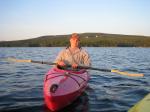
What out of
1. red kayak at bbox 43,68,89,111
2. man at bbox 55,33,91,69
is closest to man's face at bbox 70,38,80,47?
man at bbox 55,33,91,69

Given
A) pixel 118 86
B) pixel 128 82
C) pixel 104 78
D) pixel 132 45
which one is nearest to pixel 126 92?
pixel 118 86

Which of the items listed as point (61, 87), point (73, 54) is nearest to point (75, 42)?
point (73, 54)

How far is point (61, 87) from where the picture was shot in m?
8.00

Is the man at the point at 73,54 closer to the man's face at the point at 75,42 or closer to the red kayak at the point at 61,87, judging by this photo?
the man's face at the point at 75,42

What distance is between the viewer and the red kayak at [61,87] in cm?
766

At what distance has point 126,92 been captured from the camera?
35.9 ft

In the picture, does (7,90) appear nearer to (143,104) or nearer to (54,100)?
(54,100)

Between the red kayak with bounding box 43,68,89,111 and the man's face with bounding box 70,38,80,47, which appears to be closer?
the red kayak with bounding box 43,68,89,111

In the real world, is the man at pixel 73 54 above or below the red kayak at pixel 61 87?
above

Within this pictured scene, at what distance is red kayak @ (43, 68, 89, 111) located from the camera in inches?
301

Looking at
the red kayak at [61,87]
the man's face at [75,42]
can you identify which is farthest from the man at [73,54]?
the red kayak at [61,87]

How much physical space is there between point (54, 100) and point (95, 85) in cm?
530

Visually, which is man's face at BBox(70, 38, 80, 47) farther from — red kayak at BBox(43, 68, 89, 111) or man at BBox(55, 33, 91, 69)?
red kayak at BBox(43, 68, 89, 111)

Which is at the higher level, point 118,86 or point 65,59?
point 65,59
